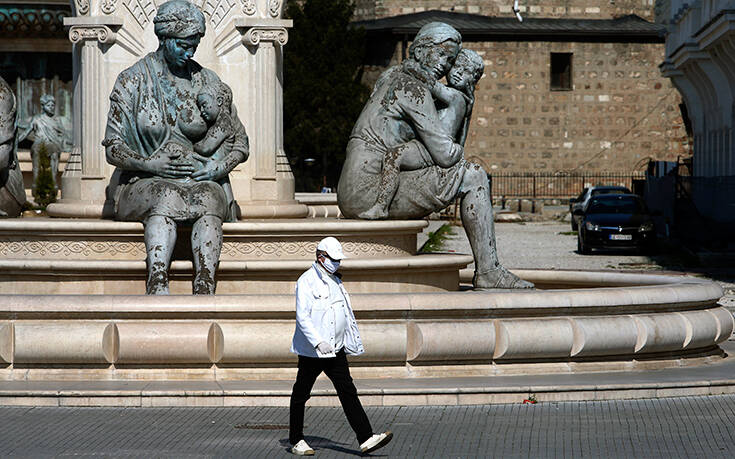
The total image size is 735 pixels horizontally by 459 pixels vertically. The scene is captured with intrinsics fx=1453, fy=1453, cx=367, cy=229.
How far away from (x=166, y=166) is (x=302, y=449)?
369 centimetres

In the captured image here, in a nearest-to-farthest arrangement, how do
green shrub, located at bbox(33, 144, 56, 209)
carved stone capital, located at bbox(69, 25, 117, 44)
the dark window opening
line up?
1. carved stone capital, located at bbox(69, 25, 117, 44)
2. green shrub, located at bbox(33, 144, 56, 209)
3. the dark window opening

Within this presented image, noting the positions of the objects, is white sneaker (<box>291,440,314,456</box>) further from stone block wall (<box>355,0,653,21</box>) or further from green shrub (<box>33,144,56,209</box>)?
stone block wall (<box>355,0,653,21</box>)

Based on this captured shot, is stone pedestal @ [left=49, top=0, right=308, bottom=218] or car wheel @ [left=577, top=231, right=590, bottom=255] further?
car wheel @ [left=577, top=231, right=590, bottom=255]

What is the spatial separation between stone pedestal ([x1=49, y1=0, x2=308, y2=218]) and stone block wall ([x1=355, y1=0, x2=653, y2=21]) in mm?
45436

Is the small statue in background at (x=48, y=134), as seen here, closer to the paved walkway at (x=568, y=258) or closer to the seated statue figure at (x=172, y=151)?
the paved walkway at (x=568, y=258)

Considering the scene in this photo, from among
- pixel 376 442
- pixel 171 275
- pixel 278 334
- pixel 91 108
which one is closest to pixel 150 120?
pixel 171 275

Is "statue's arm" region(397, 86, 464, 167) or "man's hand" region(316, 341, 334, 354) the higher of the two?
"statue's arm" region(397, 86, 464, 167)

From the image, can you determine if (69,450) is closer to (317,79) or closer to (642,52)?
(317,79)

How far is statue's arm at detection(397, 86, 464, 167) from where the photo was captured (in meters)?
11.6

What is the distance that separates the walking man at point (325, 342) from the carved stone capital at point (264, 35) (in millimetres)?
5241

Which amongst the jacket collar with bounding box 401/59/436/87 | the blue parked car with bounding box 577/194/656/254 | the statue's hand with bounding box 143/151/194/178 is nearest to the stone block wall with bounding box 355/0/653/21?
the blue parked car with bounding box 577/194/656/254

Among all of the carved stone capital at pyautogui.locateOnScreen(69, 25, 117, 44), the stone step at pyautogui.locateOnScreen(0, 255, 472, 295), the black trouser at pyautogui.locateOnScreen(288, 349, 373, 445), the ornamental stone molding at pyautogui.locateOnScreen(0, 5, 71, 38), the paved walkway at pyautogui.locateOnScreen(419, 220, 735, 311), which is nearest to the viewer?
the black trouser at pyautogui.locateOnScreen(288, 349, 373, 445)

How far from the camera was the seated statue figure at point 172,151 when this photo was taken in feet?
34.3

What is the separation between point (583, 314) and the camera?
10062mm
